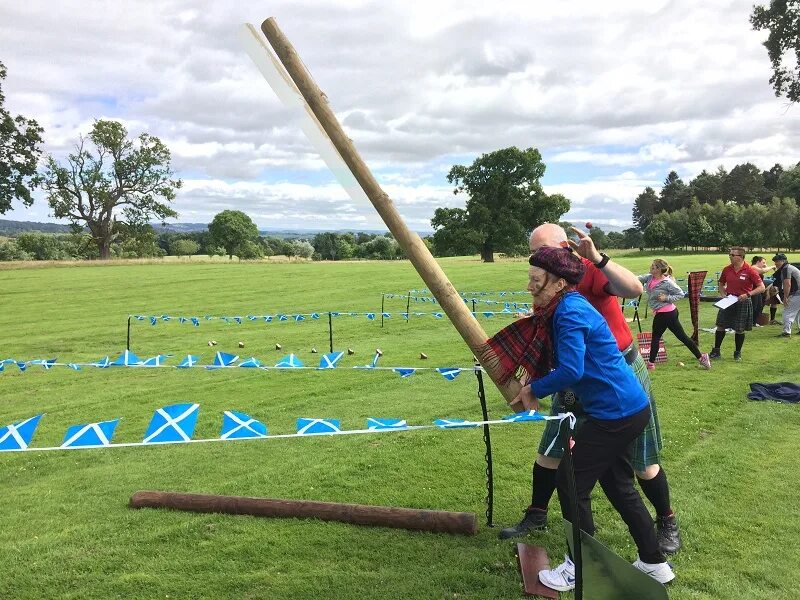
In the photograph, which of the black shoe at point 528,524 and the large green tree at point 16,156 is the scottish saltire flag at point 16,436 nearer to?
the black shoe at point 528,524

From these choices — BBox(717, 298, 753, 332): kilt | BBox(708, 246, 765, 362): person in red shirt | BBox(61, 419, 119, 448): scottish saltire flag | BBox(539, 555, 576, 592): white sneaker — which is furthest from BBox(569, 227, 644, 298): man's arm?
BBox(717, 298, 753, 332): kilt

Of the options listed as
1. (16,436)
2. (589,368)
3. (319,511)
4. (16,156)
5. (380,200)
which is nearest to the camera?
(380,200)

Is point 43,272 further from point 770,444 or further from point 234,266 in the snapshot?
point 770,444

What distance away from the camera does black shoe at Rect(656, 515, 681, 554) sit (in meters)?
4.18

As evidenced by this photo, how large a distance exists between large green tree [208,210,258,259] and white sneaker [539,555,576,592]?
102m

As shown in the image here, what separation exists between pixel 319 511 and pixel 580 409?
2445 mm

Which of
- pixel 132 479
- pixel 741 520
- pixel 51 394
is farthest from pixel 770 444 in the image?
pixel 51 394

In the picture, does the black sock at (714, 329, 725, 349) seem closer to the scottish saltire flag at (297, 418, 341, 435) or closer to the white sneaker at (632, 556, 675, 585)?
the white sneaker at (632, 556, 675, 585)

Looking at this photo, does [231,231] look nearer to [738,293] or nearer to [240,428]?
[738,293]

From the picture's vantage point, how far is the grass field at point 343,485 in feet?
13.2

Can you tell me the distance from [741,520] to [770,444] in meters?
2.27

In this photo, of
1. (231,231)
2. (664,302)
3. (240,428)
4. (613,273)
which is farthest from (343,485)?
(231,231)

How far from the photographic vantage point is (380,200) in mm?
3199

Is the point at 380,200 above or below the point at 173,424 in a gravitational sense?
above
